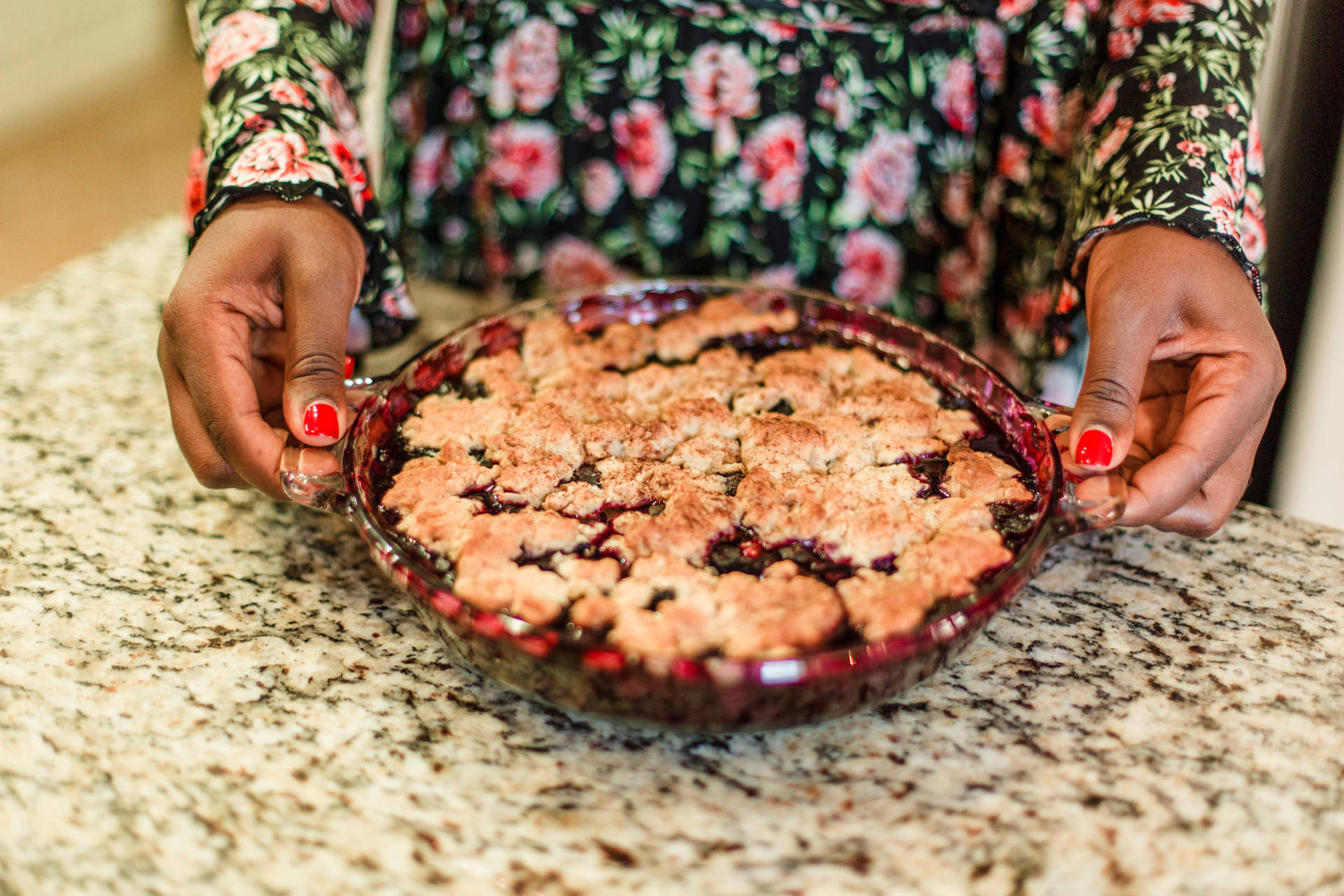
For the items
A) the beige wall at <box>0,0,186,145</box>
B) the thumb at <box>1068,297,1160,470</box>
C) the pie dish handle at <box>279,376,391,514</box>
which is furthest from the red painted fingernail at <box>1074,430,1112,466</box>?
the beige wall at <box>0,0,186,145</box>

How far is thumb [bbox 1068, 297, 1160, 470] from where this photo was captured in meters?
0.68

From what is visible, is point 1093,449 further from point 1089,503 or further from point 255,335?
point 255,335

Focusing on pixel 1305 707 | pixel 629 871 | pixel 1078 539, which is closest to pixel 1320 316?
pixel 1078 539

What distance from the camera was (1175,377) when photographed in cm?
81

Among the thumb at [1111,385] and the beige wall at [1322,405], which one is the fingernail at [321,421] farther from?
the beige wall at [1322,405]

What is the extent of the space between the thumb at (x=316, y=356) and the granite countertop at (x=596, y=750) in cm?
16

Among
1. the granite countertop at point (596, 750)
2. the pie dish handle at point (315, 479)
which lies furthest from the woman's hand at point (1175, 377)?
the pie dish handle at point (315, 479)

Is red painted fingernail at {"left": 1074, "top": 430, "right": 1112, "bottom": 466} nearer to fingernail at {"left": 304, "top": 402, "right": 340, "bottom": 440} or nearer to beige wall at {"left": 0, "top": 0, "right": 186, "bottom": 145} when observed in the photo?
fingernail at {"left": 304, "top": 402, "right": 340, "bottom": 440}

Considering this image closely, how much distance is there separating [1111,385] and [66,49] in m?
4.56

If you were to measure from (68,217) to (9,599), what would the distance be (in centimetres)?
322

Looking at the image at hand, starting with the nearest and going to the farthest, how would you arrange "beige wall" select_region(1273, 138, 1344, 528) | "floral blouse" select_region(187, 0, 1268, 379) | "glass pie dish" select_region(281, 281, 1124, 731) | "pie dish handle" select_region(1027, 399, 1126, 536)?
1. "glass pie dish" select_region(281, 281, 1124, 731)
2. "pie dish handle" select_region(1027, 399, 1126, 536)
3. "floral blouse" select_region(187, 0, 1268, 379)
4. "beige wall" select_region(1273, 138, 1344, 528)

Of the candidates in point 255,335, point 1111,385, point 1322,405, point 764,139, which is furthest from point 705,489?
point 1322,405

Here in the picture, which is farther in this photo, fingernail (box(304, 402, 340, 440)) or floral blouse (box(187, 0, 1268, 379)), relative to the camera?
floral blouse (box(187, 0, 1268, 379))

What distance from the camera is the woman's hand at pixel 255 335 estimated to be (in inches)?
28.3
